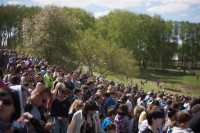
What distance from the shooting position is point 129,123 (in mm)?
6387

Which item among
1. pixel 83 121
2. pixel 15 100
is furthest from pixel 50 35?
pixel 15 100

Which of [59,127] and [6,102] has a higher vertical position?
[6,102]

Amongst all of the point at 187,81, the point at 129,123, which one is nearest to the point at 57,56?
the point at 129,123

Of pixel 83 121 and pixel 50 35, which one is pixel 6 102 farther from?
pixel 50 35

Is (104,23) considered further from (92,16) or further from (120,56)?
(120,56)

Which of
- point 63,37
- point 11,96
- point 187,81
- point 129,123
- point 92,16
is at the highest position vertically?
point 92,16

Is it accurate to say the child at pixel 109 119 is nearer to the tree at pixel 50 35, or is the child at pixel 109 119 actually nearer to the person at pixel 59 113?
the person at pixel 59 113

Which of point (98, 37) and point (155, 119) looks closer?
point (155, 119)

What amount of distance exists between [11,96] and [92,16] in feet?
194

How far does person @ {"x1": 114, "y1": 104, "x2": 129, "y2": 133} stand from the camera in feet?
20.4

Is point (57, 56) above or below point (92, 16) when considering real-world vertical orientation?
below

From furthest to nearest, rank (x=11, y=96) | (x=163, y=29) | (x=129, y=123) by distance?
(x=163, y=29), (x=129, y=123), (x=11, y=96)

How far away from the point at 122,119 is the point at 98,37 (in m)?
34.8

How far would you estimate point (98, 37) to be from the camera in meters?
40.3
